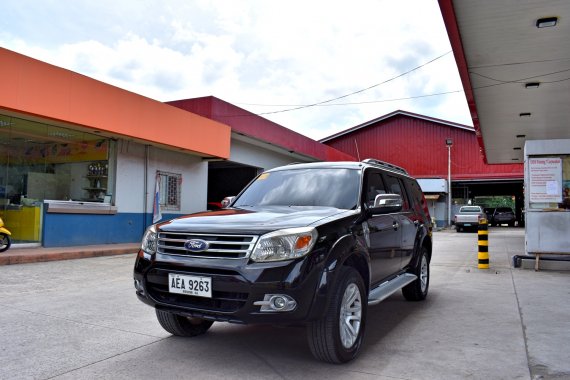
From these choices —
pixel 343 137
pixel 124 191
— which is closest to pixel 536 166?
pixel 124 191

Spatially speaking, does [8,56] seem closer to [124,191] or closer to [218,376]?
[124,191]

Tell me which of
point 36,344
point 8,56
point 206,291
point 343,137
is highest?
point 343,137

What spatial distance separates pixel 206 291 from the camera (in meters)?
3.60

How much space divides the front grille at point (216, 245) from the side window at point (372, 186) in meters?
1.68

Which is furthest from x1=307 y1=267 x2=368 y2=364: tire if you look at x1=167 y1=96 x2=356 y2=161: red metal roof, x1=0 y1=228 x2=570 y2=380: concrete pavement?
x1=167 y1=96 x2=356 y2=161: red metal roof

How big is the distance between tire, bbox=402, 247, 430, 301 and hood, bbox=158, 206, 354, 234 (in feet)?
8.50

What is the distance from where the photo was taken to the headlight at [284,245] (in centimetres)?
353

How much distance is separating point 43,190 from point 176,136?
13.1 ft

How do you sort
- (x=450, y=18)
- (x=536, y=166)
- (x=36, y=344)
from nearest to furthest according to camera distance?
(x=36, y=344) < (x=450, y=18) < (x=536, y=166)

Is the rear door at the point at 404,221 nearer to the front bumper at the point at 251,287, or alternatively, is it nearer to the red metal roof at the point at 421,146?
the front bumper at the point at 251,287

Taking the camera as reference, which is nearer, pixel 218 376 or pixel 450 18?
pixel 218 376

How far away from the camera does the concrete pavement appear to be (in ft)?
12.3

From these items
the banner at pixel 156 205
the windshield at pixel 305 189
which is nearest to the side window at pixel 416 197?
the windshield at pixel 305 189

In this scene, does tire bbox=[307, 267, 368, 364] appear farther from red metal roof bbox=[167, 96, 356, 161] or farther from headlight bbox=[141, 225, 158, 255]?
red metal roof bbox=[167, 96, 356, 161]
